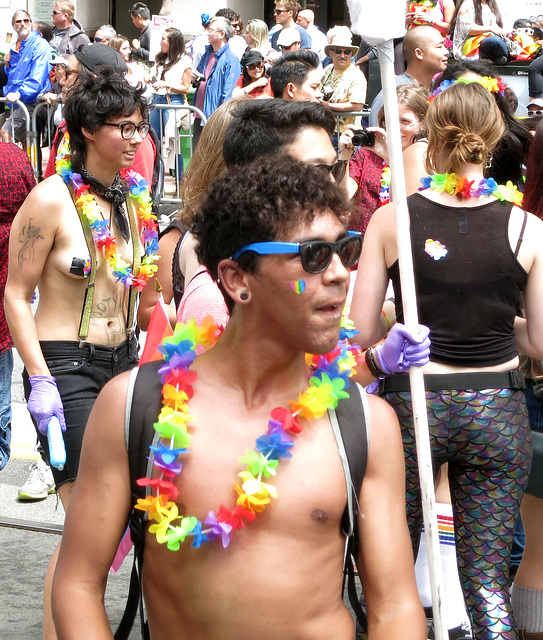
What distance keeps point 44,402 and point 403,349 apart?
1.48 m

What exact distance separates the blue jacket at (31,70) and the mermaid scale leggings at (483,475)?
1173 cm

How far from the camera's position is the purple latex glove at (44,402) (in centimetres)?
367

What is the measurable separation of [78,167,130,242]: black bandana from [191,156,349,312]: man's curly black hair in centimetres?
196

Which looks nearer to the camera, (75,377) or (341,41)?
(75,377)

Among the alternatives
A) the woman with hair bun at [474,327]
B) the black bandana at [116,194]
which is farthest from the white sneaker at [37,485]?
the woman with hair bun at [474,327]

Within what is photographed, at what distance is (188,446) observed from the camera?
82.4 inches

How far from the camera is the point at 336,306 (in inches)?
82.6

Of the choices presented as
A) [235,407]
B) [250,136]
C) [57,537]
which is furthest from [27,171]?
[235,407]

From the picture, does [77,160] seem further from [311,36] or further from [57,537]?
[311,36]

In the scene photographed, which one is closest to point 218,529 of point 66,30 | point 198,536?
point 198,536

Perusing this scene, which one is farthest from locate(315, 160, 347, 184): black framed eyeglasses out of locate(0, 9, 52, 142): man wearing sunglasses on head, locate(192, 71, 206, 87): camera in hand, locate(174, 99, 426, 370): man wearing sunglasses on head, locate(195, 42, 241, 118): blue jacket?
locate(0, 9, 52, 142): man wearing sunglasses on head

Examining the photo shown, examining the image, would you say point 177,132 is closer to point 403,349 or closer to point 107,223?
point 107,223

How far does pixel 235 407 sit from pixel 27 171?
329 cm

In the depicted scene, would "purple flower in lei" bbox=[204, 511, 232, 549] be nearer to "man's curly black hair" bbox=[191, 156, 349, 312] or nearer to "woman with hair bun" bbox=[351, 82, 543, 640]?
"man's curly black hair" bbox=[191, 156, 349, 312]
